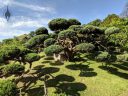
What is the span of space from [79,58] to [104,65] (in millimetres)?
4220

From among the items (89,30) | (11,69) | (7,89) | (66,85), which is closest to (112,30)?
(89,30)

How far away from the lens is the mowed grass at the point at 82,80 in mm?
34094

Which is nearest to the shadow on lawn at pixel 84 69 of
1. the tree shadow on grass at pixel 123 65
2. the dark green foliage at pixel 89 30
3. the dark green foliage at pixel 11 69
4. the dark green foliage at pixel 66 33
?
the dark green foliage at pixel 66 33

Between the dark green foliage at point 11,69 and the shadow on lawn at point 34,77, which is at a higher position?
the dark green foliage at point 11,69

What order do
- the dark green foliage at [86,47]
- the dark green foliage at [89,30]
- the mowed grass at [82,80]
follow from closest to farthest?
the mowed grass at [82,80] → the dark green foliage at [86,47] → the dark green foliage at [89,30]

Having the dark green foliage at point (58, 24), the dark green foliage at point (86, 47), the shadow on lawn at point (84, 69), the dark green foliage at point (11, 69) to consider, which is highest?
the dark green foliage at point (58, 24)

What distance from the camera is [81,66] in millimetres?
40844

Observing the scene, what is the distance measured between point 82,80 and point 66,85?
2.66 m

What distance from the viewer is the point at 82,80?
121ft

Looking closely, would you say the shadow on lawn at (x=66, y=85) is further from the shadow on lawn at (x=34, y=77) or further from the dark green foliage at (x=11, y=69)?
the dark green foliage at (x=11, y=69)

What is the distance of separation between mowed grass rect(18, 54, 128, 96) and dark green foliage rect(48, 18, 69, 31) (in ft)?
19.8

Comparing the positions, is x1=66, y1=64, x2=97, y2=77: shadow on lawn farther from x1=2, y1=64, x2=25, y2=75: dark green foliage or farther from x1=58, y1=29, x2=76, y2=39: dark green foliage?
x1=2, y1=64, x2=25, y2=75: dark green foliage

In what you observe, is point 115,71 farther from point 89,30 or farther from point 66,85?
point 66,85

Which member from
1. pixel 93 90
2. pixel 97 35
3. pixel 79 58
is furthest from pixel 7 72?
pixel 97 35
